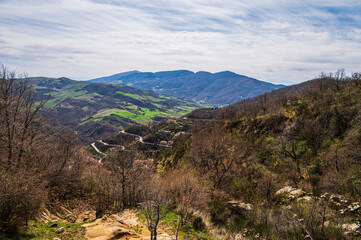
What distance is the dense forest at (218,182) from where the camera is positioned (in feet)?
29.5

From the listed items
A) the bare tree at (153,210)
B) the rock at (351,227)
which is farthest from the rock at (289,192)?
the bare tree at (153,210)

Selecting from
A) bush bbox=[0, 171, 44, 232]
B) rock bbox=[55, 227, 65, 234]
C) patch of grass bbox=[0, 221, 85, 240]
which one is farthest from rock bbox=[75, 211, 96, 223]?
bush bbox=[0, 171, 44, 232]

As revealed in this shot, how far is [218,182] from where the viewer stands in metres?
19.0

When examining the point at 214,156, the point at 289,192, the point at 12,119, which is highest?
the point at 12,119

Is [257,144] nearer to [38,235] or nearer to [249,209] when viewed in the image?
[249,209]

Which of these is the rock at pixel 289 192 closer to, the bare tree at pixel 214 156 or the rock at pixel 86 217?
the bare tree at pixel 214 156

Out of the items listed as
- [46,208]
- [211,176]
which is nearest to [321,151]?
[211,176]

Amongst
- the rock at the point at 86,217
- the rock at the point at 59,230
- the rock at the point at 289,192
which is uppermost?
the rock at the point at 289,192

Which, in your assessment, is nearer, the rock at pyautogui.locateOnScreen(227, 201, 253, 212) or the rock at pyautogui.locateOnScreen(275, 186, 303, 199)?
the rock at pyautogui.locateOnScreen(227, 201, 253, 212)

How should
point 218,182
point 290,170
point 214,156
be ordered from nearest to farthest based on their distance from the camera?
point 290,170, point 218,182, point 214,156

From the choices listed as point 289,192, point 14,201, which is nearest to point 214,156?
point 289,192

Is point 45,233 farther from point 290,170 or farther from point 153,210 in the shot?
point 290,170

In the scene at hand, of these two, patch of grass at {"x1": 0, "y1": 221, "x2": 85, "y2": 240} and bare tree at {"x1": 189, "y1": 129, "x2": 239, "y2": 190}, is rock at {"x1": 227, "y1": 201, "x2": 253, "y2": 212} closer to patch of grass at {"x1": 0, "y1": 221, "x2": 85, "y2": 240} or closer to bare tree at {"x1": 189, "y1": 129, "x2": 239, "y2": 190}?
bare tree at {"x1": 189, "y1": 129, "x2": 239, "y2": 190}

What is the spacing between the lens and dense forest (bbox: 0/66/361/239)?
9.00 metres
